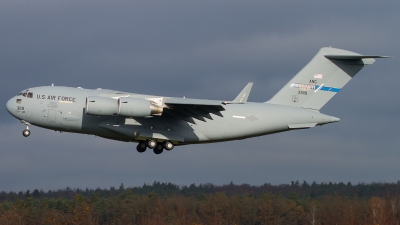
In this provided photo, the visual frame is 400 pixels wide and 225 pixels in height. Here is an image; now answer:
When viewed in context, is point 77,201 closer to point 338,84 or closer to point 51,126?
point 51,126

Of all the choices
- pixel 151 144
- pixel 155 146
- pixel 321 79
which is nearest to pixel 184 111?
pixel 151 144

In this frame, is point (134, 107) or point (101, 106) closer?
point (101, 106)

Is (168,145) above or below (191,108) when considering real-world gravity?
below

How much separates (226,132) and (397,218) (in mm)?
6272

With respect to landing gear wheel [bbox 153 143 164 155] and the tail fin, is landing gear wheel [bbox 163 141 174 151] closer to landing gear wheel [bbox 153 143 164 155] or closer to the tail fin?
landing gear wheel [bbox 153 143 164 155]

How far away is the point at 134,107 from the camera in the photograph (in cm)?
1883

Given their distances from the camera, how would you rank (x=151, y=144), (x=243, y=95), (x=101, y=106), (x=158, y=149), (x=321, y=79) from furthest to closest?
(x=321, y=79) < (x=158, y=149) < (x=151, y=144) < (x=243, y=95) < (x=101, y=106)

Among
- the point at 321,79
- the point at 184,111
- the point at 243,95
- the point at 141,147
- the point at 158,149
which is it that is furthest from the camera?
the point at 321,79

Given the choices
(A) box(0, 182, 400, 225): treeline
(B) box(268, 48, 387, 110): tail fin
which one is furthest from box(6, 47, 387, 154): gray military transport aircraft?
(A) box(0, 182, 400, 225): treeline

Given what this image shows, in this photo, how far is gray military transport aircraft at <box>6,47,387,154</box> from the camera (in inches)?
749

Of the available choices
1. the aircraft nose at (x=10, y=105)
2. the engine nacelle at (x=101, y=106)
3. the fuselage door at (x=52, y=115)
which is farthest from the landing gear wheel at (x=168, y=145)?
the aircraft nose at (x=10, y=105)

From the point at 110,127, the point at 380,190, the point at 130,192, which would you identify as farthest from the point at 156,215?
the point at 380,190

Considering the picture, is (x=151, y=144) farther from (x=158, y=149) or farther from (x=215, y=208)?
(x=215, y=208)

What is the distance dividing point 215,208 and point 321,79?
5911 mm
